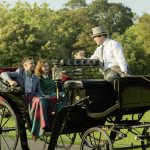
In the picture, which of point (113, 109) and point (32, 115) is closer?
point (113, 109)

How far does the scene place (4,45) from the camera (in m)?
44.1

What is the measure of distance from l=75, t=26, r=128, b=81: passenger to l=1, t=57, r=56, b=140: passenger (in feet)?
3.20

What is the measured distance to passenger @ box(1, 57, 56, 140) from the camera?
7.20m

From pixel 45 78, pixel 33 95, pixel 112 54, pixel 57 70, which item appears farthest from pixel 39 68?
pixel 112 54

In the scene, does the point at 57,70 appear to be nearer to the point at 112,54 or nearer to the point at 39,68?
the point at 112,54

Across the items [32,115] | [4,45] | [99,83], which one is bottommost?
[32,115]

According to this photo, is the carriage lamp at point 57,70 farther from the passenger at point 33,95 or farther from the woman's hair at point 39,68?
the woman's hair at point 39,68

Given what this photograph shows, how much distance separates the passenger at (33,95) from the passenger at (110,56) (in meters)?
0.97

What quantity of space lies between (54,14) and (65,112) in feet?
193

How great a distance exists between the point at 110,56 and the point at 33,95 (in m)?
1.46

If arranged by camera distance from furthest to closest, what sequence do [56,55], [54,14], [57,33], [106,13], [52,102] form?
1. [106,13]
2. [54,14]
3. [57,33]
4. [56,55]
5. [52,102]

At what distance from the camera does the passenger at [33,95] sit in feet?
23.6

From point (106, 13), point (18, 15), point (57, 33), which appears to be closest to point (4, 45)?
point (18, 15)

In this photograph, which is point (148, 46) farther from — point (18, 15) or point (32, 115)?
point (32, 115)
